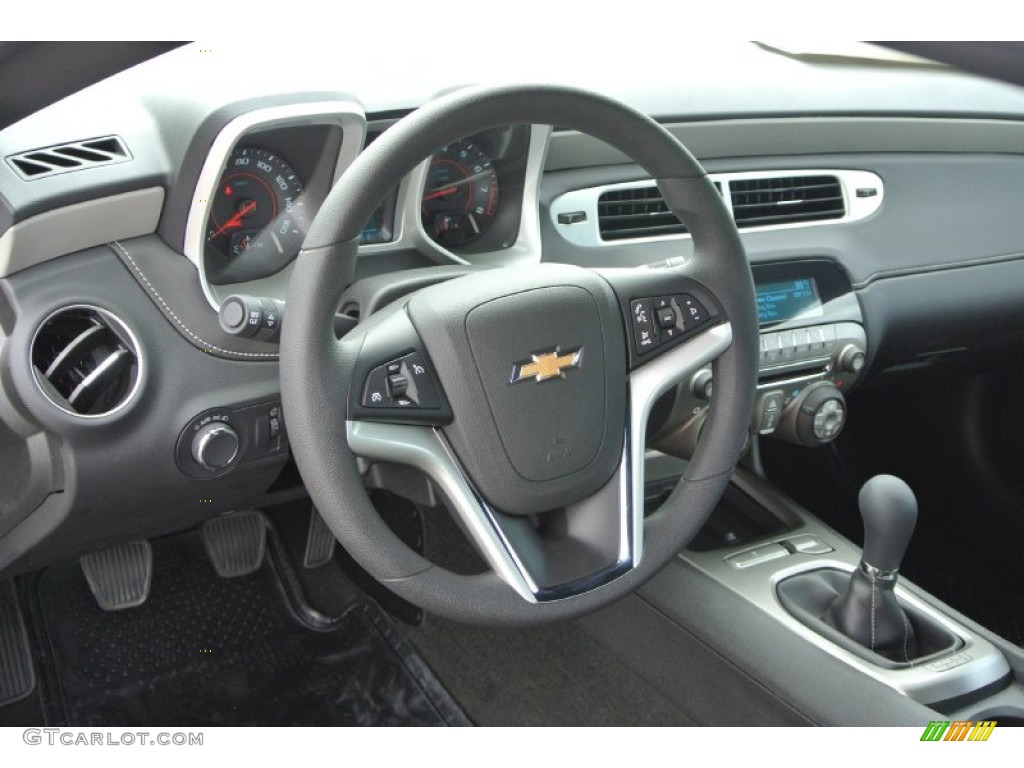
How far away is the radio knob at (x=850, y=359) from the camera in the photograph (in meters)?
1.96

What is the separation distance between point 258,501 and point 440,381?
0.63 metres

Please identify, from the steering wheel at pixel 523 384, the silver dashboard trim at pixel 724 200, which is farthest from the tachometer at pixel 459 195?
the steering wheel at pixel 523 384

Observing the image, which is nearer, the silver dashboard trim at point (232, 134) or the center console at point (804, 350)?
the silver dashboard trim at point (232, 134)

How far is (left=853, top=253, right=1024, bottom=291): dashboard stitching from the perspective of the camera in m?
2.03

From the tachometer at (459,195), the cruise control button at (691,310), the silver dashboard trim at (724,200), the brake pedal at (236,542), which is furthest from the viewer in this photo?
the brake pedal at (236,542)

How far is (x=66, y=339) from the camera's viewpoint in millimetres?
1388

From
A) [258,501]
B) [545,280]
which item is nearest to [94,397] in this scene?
[258,501]

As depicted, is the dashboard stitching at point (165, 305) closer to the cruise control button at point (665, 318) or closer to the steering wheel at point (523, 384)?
the steering wheel at point (523, 384)

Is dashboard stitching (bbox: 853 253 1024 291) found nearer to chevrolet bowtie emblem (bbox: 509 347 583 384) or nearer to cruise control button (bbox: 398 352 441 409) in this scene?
chevrolet bowtie emblem (bbox: 509 347 583 384)

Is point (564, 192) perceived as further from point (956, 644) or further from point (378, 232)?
point (956, 644)

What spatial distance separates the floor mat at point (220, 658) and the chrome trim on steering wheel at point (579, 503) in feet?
2.92

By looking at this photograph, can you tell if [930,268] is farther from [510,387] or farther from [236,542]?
[236,542]

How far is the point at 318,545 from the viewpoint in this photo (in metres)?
2.14

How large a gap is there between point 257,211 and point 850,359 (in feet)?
3.53
